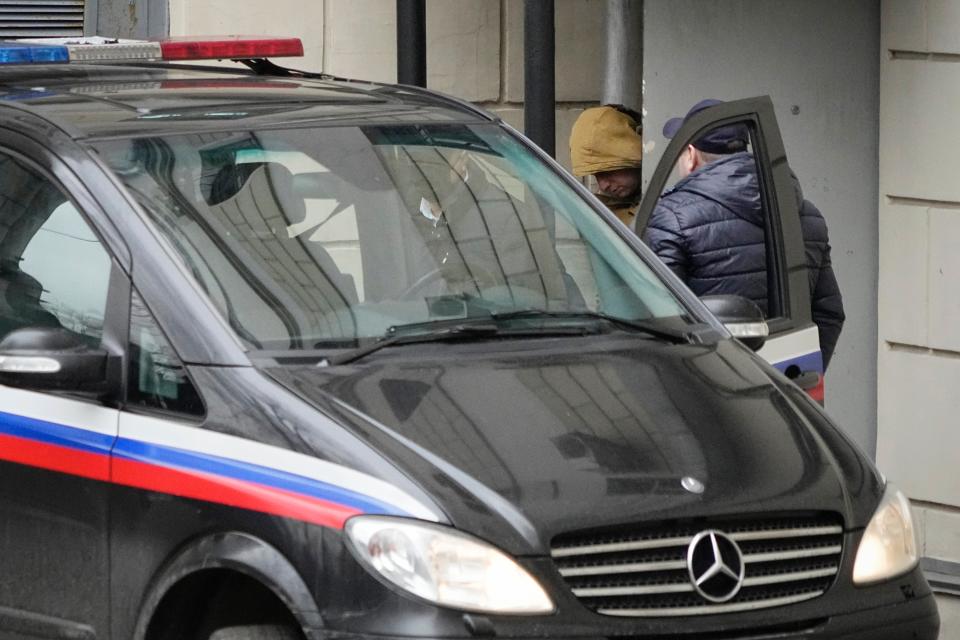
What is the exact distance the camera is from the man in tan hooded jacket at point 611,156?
8.06 meters

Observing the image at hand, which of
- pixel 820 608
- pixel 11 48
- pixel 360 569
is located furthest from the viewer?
pixel 11 48

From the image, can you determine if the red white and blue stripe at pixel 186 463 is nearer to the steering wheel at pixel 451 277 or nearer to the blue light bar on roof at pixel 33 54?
the steering wheel at pixel 451 277

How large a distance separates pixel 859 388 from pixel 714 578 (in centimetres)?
425

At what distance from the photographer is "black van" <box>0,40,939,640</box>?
3.98 metres

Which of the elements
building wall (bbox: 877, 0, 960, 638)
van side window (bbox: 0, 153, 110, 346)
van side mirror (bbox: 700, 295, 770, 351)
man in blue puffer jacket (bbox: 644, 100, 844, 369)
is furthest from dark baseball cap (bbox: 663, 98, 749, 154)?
van side window (bbox: 0, 153, 110, 346)

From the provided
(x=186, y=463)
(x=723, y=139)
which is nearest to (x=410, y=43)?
(x=723, y=139)

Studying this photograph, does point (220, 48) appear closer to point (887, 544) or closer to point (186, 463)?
point (186, 463)

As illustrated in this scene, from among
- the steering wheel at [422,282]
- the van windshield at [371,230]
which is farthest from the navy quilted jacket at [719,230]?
the steering wheel at [422,282]

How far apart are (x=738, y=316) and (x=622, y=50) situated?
3.82 metres

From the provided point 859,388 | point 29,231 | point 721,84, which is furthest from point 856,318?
point 29,231

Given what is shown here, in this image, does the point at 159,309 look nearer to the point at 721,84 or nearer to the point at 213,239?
the point at 213,239

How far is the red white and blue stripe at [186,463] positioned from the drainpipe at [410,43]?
14.0ft

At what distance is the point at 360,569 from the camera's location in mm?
3916

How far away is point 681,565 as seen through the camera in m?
4.05
